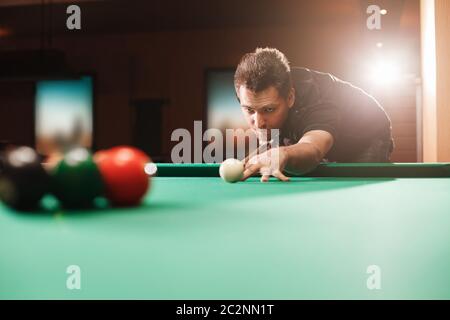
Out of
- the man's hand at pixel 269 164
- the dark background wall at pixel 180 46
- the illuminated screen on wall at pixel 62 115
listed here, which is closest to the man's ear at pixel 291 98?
the man's hand at pixel 269 164

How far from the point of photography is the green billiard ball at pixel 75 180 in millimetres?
1422

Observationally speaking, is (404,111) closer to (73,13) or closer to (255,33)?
(255,33)

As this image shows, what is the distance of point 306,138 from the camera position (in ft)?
8.51

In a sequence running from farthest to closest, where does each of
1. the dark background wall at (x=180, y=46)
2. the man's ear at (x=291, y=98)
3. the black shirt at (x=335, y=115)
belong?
1. the dark background wall at (x=180, y=46)
2. the man's ear at (x=291, y=98)
3. the black shirt at (x=335, y=115)

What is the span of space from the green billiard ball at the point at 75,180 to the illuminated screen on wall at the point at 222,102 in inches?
290

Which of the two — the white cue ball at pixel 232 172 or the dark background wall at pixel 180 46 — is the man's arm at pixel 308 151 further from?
the dark background wall at pixel 180 46

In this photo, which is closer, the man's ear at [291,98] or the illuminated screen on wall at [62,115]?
the man's ear at [291,98]

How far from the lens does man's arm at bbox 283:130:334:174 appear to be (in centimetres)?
240

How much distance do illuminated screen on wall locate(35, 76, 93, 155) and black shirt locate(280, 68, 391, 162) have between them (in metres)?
6.99

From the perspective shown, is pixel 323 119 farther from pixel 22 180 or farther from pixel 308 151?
pixel 22 180

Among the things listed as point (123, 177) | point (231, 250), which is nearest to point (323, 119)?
point (123, 177)

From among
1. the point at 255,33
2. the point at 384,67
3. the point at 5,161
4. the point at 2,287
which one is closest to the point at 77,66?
the point at 255,33

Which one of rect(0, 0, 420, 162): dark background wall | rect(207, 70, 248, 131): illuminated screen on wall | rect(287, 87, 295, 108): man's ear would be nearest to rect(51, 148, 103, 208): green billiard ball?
rect(287, 87, 295, 108): man's ear

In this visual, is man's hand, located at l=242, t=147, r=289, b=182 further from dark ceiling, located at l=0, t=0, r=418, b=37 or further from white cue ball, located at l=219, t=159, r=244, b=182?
dark ceiling, located at l=0, t=0, r=418, b=37
